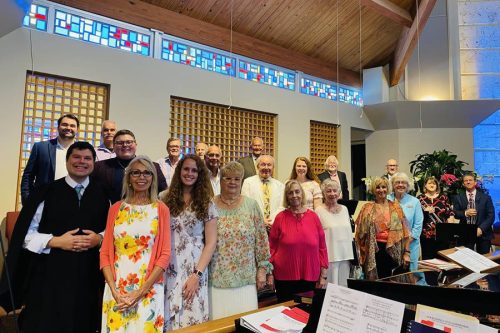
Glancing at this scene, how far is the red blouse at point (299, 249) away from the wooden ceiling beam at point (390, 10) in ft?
12.7

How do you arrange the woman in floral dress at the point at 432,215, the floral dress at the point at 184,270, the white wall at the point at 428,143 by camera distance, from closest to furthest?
the floral dress at the point at 184,270 < the woman in floral dress at the point at 432,215 < the white wall at the point at 428,143

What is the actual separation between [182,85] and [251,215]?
3109 millimetres

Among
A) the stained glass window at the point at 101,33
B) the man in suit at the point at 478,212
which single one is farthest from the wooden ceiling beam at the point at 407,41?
the stained glass window at the point at 101,33

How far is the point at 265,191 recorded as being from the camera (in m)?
3.09

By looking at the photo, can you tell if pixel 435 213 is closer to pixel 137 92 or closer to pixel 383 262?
pixel 383 262

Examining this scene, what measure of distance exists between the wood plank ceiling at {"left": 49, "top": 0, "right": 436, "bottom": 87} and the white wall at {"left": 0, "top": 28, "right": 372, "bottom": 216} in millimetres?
517

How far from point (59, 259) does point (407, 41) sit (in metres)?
5.86

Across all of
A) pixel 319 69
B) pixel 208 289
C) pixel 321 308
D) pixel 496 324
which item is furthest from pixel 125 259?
pixel 319 69

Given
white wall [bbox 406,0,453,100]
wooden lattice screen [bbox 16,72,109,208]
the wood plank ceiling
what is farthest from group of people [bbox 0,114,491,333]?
white wall [bbox 406,0,453,100]

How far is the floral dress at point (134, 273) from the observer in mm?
1550

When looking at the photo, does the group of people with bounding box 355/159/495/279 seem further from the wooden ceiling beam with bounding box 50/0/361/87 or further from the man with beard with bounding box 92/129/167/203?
the wooden ceiling beam with bounding box 50/0/361/87

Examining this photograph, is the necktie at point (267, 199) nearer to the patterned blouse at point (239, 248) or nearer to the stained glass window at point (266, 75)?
the patterned blouse at point (239, 248)

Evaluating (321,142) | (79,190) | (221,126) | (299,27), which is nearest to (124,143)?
(79,190)

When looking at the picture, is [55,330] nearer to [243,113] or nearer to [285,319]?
[285,319]
